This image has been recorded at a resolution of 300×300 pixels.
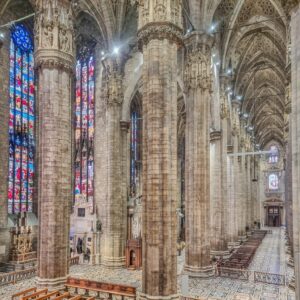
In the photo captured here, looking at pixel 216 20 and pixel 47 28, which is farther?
pixel 216 20

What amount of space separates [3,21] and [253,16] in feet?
54.4

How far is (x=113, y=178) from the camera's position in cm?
2109

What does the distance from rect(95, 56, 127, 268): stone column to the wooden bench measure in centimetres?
633

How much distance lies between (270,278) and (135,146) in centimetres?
1821

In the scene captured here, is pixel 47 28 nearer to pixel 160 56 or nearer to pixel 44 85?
pixel 44 85

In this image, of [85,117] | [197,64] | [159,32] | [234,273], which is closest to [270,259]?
[234,273]

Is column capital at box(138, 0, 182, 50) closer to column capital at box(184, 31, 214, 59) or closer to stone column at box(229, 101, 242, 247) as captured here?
column capital at box(184, 31, 214, 59)

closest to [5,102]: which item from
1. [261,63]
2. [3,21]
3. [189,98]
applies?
[3,21]

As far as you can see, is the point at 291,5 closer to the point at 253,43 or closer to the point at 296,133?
the point at 296,133

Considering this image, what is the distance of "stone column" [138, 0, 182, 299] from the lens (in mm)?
11836

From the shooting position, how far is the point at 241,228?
1339 inches

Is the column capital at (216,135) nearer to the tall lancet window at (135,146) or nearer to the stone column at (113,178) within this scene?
the stone column at (113,178)

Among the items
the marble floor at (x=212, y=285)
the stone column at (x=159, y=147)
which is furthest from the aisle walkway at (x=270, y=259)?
the stone column at (x=159, y=147)

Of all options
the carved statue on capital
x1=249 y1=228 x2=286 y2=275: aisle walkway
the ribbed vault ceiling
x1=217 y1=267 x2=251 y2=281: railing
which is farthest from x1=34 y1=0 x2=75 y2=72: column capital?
x1=249 y1=228 x2=286 y2=275: aisle walkway
